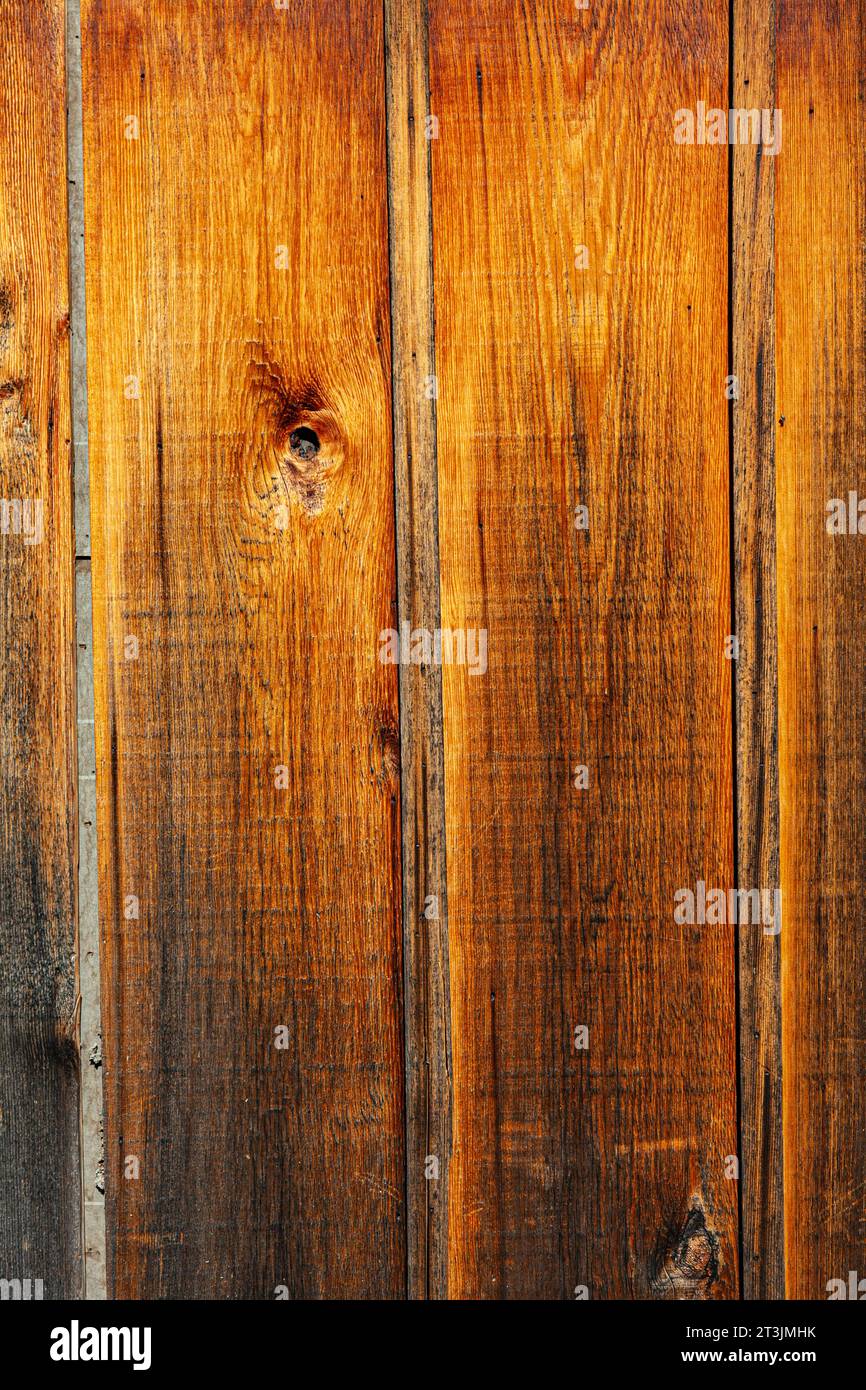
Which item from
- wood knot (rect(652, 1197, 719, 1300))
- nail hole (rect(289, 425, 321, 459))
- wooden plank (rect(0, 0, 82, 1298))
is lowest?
wood knot (rect(652, 1197, 719, 1300))

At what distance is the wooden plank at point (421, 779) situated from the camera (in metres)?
1.42

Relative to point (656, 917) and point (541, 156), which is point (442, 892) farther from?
point (541, 156)

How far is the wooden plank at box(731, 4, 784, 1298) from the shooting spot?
142 cm

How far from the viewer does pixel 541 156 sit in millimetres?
1412

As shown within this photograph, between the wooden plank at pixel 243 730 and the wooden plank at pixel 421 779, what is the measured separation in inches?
0.9

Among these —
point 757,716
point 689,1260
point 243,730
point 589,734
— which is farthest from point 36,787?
point 689,1260

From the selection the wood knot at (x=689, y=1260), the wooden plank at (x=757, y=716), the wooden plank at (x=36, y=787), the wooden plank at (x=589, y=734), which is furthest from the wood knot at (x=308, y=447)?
the wood knot at (x=689, y=1260)

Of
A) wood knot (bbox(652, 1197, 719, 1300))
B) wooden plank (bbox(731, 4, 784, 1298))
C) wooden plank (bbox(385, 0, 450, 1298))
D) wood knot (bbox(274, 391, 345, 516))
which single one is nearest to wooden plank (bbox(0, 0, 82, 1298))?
wood knot (bbox(274, 391, 345, 516))

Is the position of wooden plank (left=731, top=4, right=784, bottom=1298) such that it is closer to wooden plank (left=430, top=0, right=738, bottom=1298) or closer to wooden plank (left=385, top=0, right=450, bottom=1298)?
wooden plank (left=430, top=0, right=738, bottom=1298)

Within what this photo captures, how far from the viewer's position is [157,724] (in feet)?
4.74

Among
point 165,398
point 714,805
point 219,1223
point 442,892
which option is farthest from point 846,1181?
→ point 165,398

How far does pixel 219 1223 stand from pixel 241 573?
1004mm
